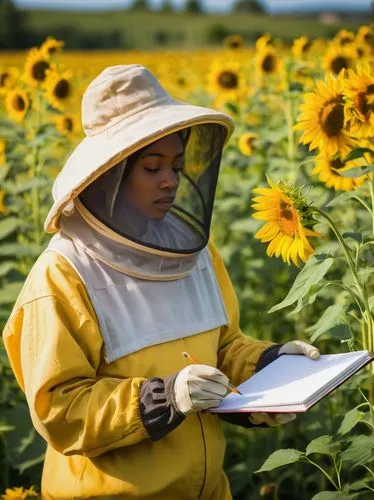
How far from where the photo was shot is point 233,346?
2.75 m

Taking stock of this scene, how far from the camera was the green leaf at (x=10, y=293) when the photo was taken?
371 cm

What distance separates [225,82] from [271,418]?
3451 mm

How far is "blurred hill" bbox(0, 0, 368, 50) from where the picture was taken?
94.6 feet

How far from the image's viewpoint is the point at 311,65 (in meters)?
4.49

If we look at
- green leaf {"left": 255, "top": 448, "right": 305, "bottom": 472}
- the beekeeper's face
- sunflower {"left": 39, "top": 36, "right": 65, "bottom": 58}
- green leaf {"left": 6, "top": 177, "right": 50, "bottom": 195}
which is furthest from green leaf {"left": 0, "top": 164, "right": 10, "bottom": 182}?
green leaf {"left": 255, "top": 448, "right": 305, "bottom": 472}

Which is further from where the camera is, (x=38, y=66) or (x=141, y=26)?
(x=141, y=26)

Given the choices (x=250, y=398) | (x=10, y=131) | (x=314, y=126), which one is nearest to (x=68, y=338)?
(x=250, y=398)

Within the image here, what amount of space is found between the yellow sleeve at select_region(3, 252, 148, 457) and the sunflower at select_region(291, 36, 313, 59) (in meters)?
2.78

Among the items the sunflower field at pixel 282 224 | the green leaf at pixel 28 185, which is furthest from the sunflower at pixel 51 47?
the green leaf at pixel 28 185

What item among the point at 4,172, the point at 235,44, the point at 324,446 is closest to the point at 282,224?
the point at 324,446

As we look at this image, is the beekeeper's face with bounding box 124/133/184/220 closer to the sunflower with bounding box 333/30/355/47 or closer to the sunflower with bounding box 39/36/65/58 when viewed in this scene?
the sunflower with bounding box 39/36/65/58

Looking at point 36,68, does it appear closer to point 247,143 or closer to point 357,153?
point 247,143

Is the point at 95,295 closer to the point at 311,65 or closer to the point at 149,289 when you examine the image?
the point at 149,289

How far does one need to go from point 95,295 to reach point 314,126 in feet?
2.53
